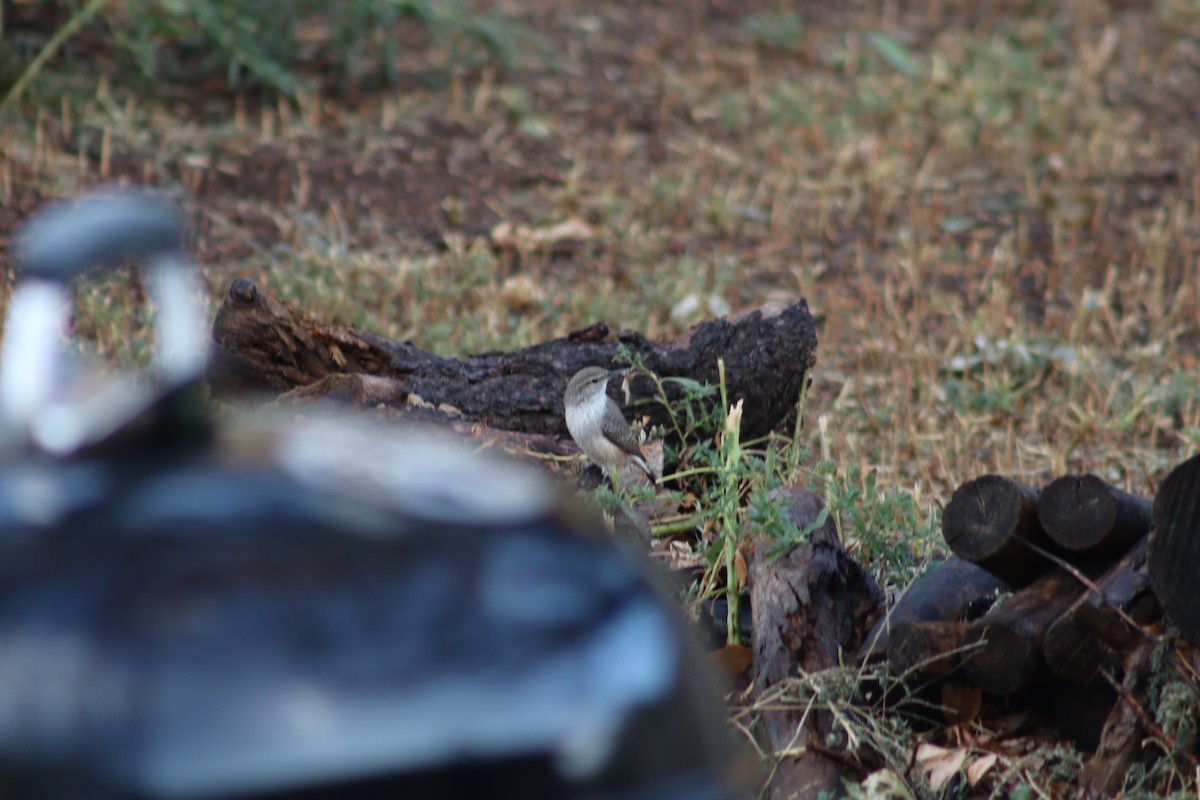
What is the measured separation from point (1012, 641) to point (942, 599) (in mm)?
255

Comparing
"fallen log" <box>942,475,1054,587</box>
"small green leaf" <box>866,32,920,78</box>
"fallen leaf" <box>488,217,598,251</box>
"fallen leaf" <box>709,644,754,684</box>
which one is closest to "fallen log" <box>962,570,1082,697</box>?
"fallen log" <box>942,475,1054,587</box>

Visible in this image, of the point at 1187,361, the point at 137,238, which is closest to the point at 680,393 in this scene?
the point at 137,238

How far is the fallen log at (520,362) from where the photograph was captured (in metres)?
3.67

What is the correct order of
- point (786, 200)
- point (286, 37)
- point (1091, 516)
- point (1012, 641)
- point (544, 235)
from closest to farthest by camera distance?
point (1012, 641)
point (1091, 516)
point (544, 235)
point (786, 200)
point (286, 37)

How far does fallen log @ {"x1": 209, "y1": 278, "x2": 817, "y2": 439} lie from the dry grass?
0.53 m

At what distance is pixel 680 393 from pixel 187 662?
2696mm

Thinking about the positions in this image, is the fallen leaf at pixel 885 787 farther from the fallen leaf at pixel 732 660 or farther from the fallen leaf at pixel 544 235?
the fallen leaf at pixel 544 235

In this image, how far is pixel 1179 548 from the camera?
2.60m

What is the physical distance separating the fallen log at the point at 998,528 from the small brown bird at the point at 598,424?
73cm

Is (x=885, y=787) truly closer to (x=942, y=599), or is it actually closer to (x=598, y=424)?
(x=942, y=599)

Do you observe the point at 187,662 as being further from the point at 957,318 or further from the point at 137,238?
the point at 957,318

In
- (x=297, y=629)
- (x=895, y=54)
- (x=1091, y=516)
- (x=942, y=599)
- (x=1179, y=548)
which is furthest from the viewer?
(x=895, y=54)

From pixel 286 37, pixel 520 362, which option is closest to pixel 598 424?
pixel 520 362

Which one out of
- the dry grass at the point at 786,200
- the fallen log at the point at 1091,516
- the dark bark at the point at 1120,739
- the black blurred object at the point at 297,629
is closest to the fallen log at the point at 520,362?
the dry grass at the point at 786,200
